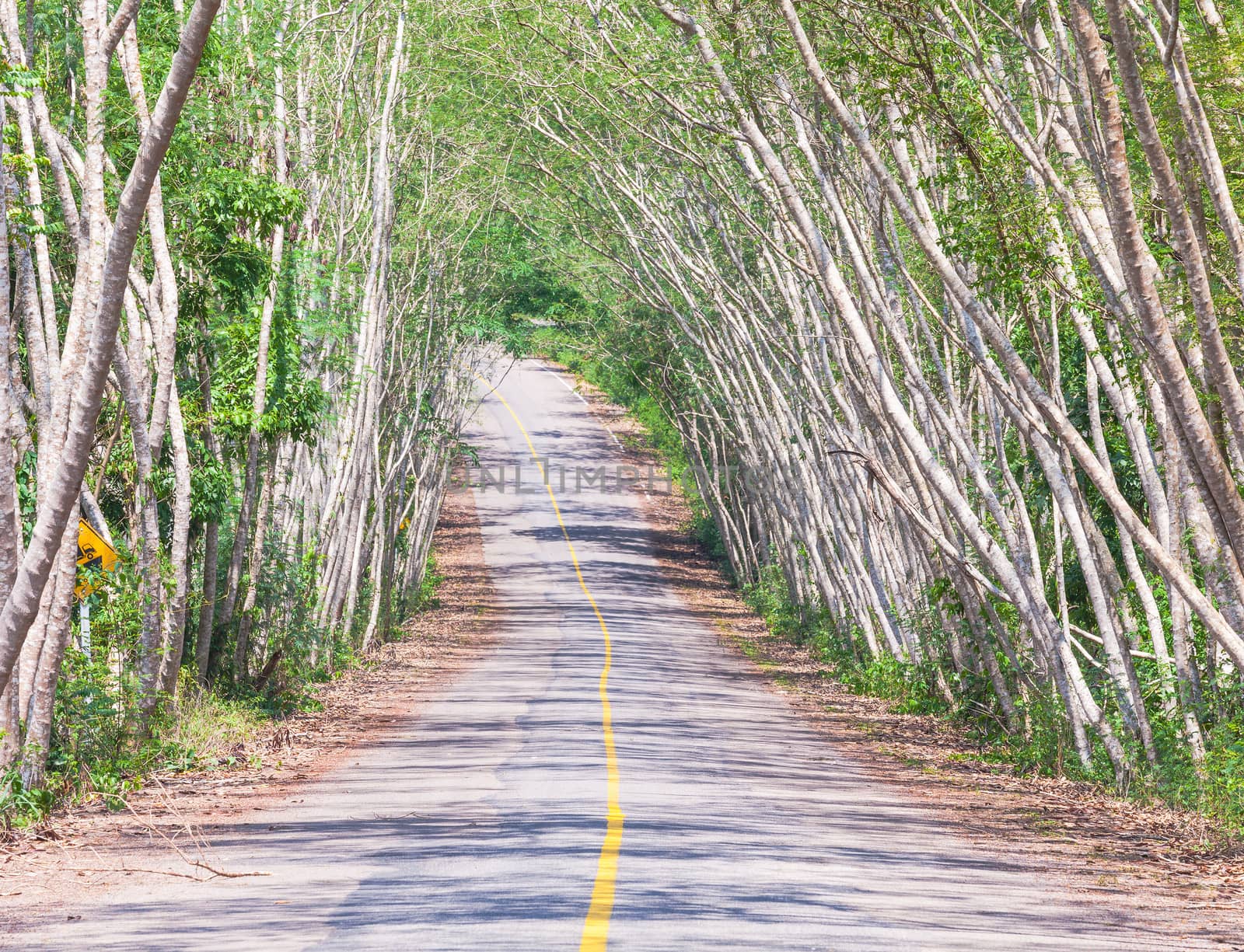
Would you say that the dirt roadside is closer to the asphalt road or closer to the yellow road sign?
the asphalt road

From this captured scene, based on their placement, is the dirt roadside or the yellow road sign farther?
the yellow road sign

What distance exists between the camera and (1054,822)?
11.7 meters

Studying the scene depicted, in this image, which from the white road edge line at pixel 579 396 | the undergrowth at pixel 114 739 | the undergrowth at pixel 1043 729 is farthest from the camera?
the white road edge line at pixel 579 396

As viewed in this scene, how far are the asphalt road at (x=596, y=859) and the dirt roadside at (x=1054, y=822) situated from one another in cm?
36

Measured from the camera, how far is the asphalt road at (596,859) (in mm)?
7078

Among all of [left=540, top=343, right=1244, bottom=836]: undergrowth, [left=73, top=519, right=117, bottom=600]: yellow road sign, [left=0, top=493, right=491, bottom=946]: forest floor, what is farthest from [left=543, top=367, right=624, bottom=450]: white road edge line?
[left=73, top=519, right=117, bottom=600]: yellow road sign

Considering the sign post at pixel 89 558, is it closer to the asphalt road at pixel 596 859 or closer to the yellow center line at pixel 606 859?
the asphalt road at pixel 596 859

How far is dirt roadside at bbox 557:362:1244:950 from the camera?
28.5 ft

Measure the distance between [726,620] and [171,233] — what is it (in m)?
24.3

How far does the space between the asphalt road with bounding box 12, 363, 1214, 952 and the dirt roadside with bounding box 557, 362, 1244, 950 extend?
1.19ft

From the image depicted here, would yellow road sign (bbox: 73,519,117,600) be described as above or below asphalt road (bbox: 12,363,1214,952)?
above

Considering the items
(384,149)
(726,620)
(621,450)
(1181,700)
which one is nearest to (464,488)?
(621,450)

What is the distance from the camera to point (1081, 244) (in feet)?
34.2

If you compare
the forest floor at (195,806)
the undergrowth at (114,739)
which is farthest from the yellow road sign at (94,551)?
the forest floor at (195,806)
